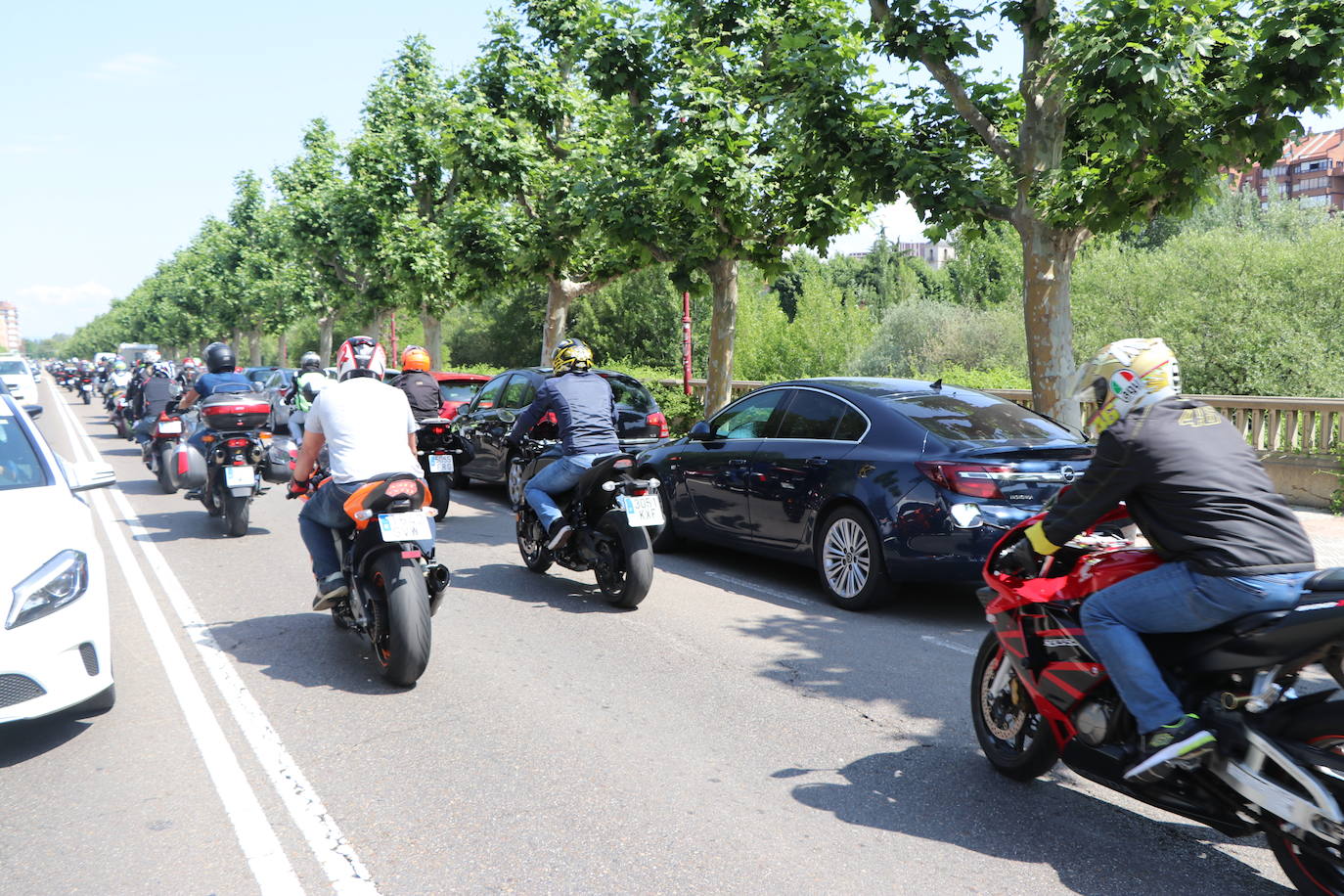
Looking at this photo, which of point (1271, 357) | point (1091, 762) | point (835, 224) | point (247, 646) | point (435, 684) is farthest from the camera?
point (1271, 357)

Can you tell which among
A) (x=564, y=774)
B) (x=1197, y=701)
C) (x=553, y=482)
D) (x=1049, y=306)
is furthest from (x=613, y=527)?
(x=1049, y=306)

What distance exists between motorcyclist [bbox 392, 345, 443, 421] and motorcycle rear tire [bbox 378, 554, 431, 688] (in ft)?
20.4

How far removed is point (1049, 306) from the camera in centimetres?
1098

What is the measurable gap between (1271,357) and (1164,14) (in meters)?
15.5

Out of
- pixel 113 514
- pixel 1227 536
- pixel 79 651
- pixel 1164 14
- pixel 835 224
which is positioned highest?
pixel 1164 14

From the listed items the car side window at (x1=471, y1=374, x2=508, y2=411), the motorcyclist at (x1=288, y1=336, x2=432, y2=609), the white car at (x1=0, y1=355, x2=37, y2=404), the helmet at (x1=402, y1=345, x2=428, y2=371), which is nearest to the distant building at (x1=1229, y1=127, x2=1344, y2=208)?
the white car at (x1=0, y1=355, x2=37, y2=404)

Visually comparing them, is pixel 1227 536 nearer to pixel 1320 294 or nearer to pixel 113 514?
pixel 113 514

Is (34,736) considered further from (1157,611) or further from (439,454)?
(439,454)

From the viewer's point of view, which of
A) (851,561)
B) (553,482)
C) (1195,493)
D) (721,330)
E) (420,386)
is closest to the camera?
(1195,493)

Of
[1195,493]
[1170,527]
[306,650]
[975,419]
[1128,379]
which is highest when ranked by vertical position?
[1128,379]

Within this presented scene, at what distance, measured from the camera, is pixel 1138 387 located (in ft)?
12.2

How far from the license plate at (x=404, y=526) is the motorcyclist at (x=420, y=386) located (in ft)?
20.1

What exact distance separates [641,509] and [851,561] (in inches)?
59.4

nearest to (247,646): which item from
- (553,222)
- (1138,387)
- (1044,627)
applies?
(1044,627)
